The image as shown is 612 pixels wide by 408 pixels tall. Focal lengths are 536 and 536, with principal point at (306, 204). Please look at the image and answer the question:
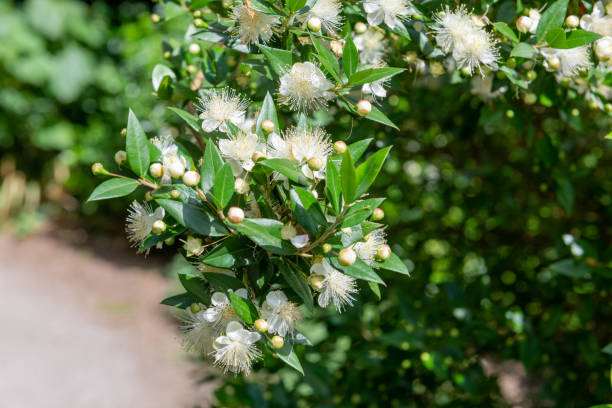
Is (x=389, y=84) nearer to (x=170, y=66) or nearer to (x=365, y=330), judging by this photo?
(x=170, y=66)

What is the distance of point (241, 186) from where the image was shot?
84cm

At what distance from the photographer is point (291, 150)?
0.85 metres

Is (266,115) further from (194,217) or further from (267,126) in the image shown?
(194,217)

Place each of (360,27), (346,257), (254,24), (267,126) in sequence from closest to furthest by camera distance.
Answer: (346,257) < (267,126) < (254,24) < (360,27)

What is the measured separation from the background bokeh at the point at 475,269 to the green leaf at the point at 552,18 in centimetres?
27

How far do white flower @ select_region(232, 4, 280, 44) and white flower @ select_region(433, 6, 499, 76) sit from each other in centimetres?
34

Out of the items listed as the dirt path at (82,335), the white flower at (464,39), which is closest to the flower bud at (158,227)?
the white flower at (464,39)

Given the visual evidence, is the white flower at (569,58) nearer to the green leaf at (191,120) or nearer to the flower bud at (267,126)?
the flower bud at (267,126)

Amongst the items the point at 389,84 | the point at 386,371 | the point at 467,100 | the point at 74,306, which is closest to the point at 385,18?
the point at 389,84

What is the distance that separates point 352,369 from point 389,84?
97cm

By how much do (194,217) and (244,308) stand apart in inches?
6.1

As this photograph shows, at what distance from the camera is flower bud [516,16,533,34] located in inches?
Answer: 41.0

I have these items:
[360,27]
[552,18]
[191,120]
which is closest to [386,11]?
[360,27]

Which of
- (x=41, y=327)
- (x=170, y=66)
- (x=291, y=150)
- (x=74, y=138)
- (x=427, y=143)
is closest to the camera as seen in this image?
(x=291, y=150)
